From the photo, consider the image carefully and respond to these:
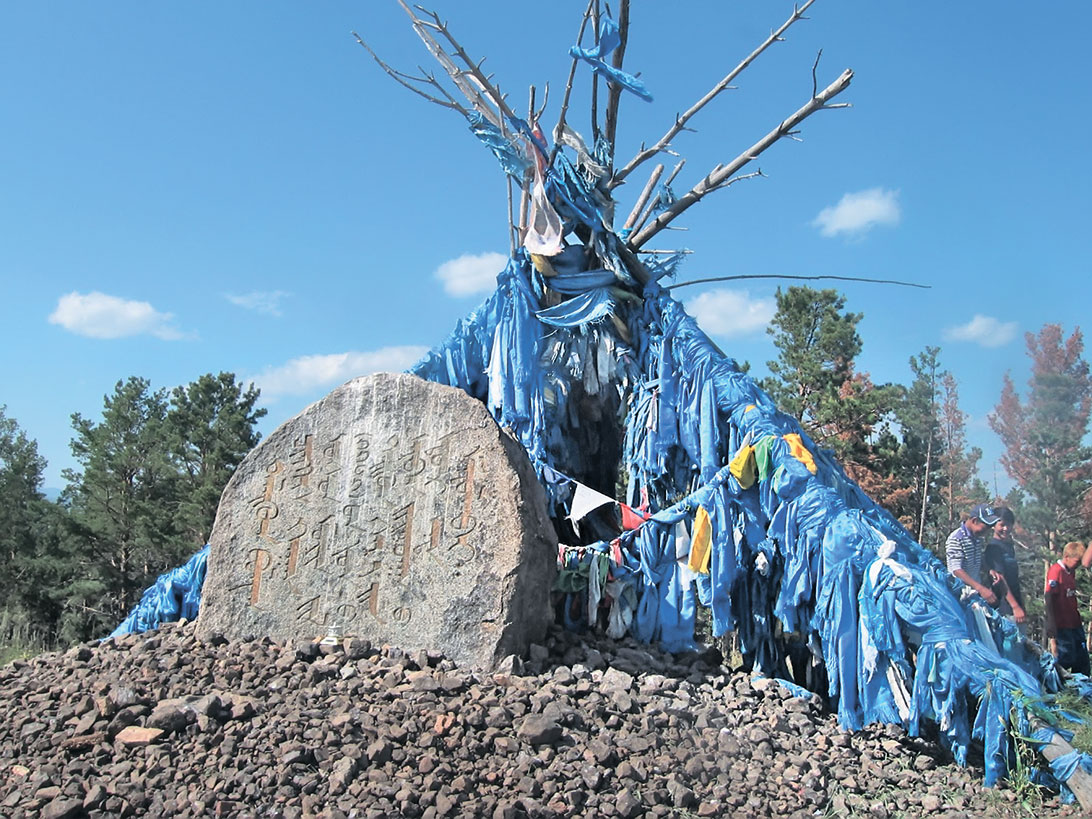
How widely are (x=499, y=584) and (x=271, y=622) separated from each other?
4.95 ft

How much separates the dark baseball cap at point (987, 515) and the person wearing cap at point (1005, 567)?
0.36 ft

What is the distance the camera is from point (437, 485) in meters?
5.83

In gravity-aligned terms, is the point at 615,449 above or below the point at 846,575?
above

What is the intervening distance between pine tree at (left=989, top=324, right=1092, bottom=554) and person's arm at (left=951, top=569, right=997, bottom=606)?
27.8ft

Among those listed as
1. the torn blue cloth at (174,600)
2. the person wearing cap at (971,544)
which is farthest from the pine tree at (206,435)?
the person wearing cap at (971,544)

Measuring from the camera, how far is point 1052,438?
15.2 m

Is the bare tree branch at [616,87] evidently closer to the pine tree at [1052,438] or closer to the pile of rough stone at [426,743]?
the pile of rough stone at [426,743]

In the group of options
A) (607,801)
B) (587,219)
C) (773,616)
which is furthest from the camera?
(587,219)

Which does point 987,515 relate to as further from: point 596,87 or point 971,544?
point 596,87

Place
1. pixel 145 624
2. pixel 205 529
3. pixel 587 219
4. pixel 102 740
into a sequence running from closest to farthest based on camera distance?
1. pixel 102 740
2. pixel 145 624
3. pixel 587 219
4. pixel 205 529

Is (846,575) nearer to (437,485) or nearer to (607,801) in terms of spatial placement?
(607,801)

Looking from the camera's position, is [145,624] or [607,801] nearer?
[607,801]

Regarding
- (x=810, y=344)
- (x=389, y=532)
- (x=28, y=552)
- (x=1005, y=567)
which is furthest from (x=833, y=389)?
(x=28, y=552)

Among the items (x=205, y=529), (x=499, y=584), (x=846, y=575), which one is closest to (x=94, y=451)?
(x=205, y=529)
